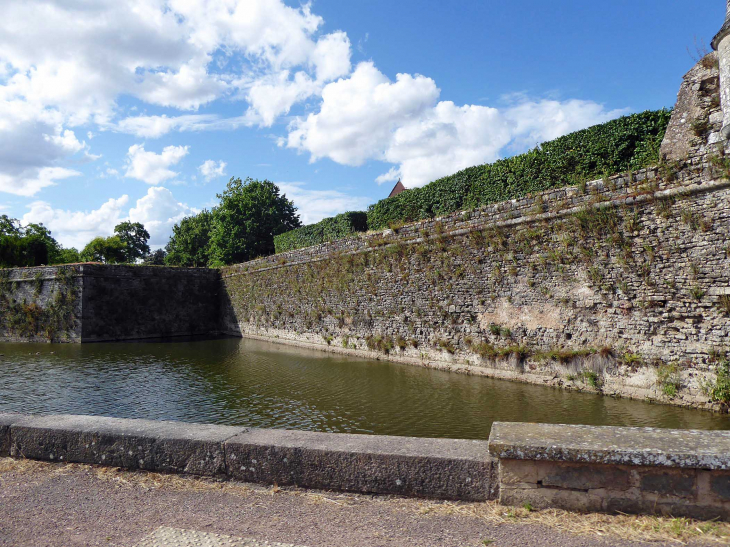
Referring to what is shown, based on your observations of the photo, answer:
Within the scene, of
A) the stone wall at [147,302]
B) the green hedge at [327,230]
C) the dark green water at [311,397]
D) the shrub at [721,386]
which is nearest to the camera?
the shrub at [721,386]

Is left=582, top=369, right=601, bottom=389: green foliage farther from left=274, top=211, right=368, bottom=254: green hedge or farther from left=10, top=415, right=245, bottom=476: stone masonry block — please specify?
left=274, top=211, right=368, bottom=254: green hedge

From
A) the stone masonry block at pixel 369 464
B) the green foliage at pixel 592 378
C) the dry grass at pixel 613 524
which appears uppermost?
the stone masonry block at pixel 369 464

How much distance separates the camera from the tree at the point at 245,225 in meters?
33.8

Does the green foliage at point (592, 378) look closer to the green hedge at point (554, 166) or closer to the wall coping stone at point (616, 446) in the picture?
the green hedge at point (554, 166)

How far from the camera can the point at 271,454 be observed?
319cm

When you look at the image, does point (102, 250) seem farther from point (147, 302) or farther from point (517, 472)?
point (517, 472)

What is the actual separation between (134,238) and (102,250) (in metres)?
16.6

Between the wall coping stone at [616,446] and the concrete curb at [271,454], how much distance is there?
0.23 m

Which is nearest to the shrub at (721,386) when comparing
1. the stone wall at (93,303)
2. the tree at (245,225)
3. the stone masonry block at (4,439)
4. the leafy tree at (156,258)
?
the stone masonry block at (4,439)


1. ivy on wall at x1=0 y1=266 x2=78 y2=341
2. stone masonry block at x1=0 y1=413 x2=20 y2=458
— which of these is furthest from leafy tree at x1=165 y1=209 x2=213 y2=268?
stone masonry block at x1=0 y1=413 x2=20 y2=458

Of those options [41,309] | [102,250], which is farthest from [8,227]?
[41,309]

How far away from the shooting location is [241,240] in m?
33.8

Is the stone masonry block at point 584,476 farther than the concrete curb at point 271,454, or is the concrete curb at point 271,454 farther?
the concrete curb at point 271,454

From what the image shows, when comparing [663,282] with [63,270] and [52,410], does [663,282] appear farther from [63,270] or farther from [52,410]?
[63,270]
